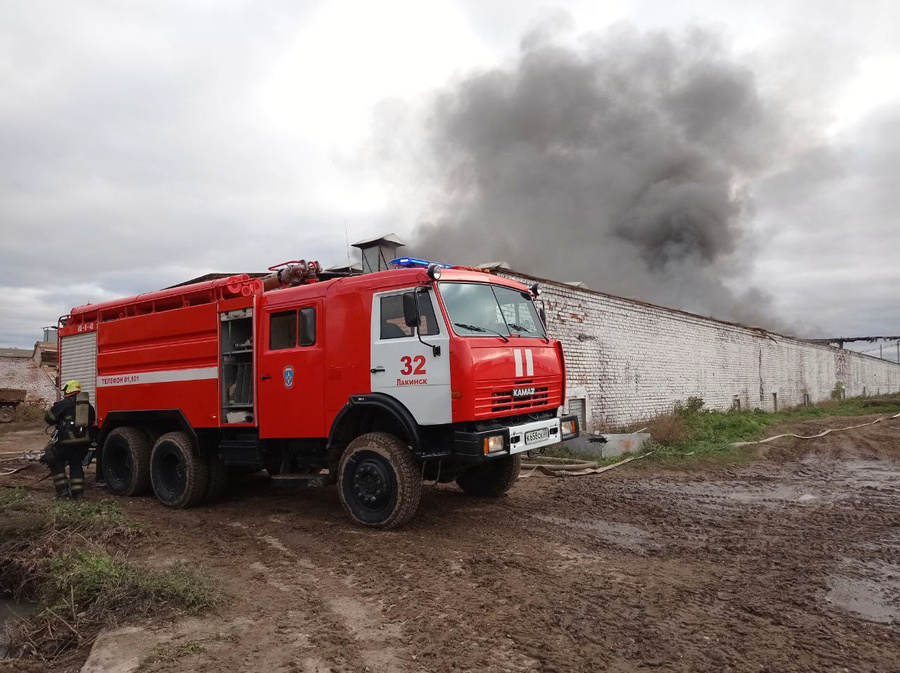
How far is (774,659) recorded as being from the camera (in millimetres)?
3234

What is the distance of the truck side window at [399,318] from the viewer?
229 inches

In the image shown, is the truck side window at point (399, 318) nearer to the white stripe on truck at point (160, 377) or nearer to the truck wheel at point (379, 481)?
the truck wheel at point (379, 481)

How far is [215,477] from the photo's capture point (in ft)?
25.3

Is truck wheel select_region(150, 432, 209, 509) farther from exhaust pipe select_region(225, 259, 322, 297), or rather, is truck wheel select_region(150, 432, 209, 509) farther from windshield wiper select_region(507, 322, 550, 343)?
windshield wiper select_region(507, 322, 550, 343)

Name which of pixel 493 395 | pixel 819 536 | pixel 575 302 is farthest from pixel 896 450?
pixel 493 395

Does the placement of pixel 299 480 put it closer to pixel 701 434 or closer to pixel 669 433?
pixel 669 433

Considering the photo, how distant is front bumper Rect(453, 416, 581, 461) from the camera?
18.0 feet

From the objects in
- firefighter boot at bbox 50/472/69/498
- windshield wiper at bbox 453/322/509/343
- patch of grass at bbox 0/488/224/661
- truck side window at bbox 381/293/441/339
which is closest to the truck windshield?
windshield wiper at bbox 453/322/509/343

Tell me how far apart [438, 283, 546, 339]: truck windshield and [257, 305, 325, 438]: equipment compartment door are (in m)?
1.63

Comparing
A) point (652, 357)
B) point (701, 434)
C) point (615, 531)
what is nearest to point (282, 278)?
point (615, 531)

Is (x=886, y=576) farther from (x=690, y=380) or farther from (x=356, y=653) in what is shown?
(x=690, y=380)

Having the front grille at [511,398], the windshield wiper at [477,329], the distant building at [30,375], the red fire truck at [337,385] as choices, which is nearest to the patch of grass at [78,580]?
the red fire truck at [337,385]

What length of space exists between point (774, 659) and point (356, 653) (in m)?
2.28

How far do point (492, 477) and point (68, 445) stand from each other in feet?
18.7
